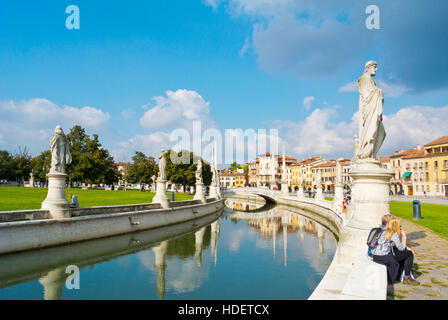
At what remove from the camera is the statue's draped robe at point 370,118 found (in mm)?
7480

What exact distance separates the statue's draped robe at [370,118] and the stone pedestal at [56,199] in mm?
12580

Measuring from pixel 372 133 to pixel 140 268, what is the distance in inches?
360

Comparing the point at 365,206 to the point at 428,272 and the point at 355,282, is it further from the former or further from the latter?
the point at 355,282

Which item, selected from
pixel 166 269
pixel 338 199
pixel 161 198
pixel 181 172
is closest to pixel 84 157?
pixel 181 172

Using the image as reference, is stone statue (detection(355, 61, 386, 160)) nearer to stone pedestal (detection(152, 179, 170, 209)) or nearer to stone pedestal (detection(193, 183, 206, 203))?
stone pedestal (detection(152, 179, 170, 209))

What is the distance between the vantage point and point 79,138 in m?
55.8

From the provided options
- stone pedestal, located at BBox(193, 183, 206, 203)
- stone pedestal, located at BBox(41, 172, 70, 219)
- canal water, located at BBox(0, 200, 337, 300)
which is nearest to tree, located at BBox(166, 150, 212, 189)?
stone pedestal, located at BBox(193, 183, 206, 203)

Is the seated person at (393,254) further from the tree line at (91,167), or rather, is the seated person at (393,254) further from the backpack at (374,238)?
the tree line at (91,167)

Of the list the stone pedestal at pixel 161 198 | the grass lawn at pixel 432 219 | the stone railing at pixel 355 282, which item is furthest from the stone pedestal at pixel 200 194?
the stone railing at pixel 355 282

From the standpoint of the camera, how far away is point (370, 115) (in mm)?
7531

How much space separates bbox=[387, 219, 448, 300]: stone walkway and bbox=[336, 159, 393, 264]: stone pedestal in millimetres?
1236
